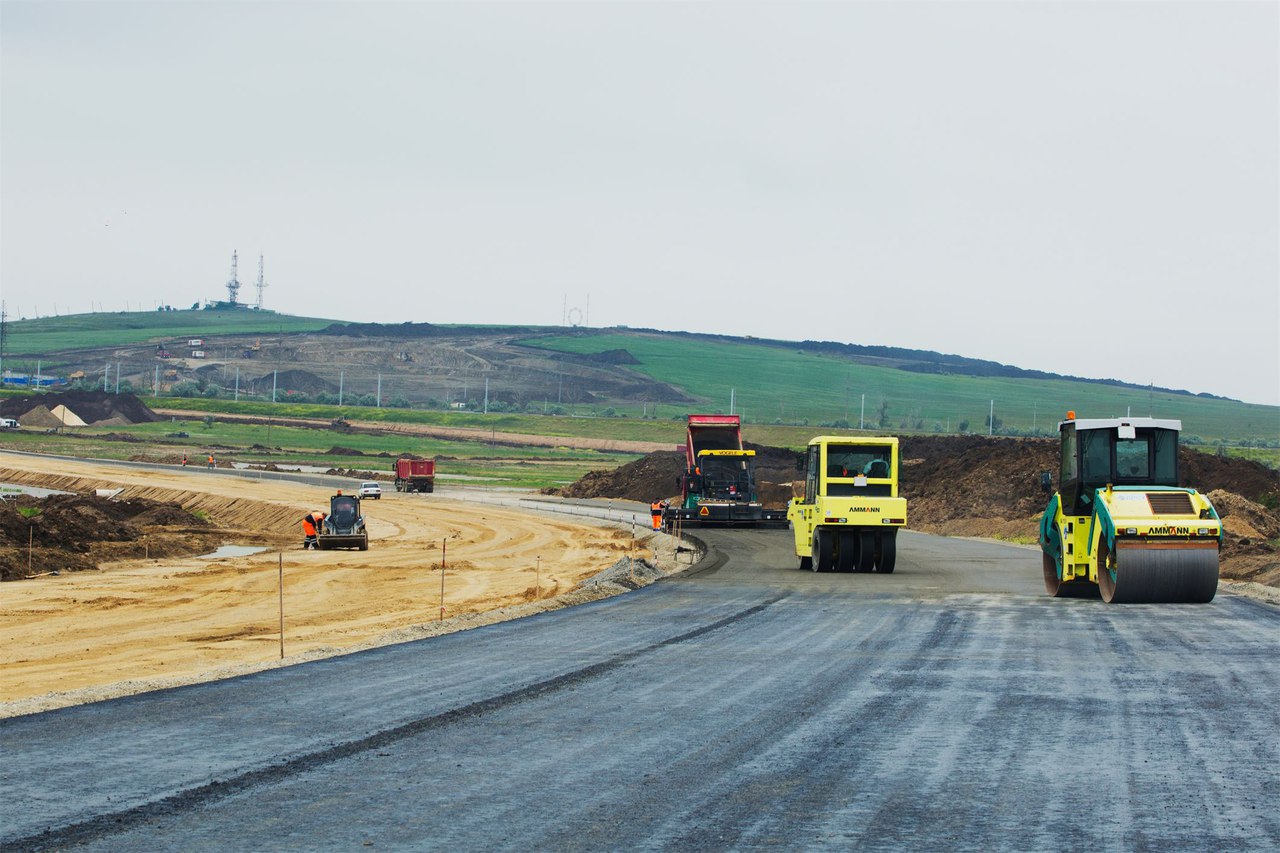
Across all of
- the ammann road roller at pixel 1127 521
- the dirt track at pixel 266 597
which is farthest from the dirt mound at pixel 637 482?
the ammann road roller at pixel 1127 521

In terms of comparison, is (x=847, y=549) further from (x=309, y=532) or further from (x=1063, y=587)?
(x=309, y=532)

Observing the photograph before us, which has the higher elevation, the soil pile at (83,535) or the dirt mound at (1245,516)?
the dirt mound at (1245,516)

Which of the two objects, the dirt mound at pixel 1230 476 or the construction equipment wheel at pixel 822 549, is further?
the dirt mound at pixel 1230 476

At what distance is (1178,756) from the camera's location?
11945 millimetres

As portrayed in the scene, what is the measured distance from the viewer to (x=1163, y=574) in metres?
24.8

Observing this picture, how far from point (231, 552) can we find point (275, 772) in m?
38.6

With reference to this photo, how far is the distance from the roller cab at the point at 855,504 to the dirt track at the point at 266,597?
6356 mm

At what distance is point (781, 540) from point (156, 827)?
1539 inches

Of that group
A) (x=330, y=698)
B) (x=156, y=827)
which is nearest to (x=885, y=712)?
(x=330, y=698)

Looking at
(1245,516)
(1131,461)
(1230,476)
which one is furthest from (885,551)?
(1230,476)

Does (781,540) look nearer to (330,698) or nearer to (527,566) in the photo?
(527,566)

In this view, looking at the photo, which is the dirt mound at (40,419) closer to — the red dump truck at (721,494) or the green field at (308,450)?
the green field at (308,450)

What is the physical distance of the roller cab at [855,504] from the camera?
33.6 metres

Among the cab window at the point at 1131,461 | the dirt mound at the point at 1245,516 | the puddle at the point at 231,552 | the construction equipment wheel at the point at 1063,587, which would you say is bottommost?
the puddle at the point at 231,552
